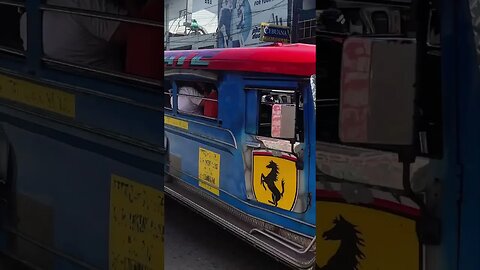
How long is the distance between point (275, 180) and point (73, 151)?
1663 millimetres

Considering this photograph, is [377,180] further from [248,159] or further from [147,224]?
[248,159]

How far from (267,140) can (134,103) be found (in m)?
1.74

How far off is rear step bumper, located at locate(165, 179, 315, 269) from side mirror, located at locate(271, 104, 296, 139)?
0.54 m

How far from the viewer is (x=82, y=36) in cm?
169

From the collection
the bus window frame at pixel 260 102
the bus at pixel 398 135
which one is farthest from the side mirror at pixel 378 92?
the bus window frame at pixel 260 102

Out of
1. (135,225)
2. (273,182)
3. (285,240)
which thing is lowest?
(285,240)

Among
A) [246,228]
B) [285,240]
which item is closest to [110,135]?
[285,240]

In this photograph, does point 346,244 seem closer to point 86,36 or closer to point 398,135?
point 398,135

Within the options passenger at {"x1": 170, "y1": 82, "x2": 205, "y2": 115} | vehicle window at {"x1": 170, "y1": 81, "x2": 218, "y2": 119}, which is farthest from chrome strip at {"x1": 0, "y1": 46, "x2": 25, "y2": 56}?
passenger at {"x1": 170, "y1": 82, "x2": 205, "y2": 115}

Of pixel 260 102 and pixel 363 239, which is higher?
pixel 260 102

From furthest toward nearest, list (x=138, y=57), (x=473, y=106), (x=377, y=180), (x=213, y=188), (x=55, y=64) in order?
(x=213, y=188)
(x=55, y=64)
(x=138, y=57)
(x=377, y=180)
(x=473, y=106)

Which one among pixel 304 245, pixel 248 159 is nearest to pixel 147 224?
pixel 304 245

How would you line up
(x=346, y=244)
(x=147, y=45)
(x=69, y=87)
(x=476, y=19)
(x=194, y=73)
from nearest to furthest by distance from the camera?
(x=476, y=19), (x=346, y=244), (x=147, y=45), (x=69, y=87), (x=194, y=73)

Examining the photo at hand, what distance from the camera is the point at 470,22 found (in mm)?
963
